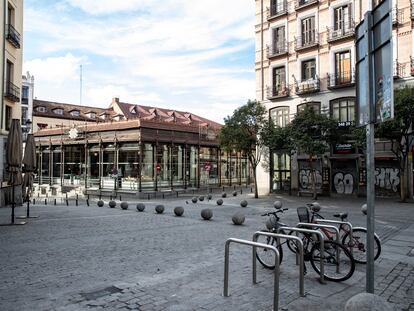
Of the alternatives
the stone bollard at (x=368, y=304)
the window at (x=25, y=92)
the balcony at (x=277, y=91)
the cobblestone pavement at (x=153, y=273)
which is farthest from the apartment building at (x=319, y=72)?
the window at (x=25, y=92)

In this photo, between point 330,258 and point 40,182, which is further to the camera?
point 40,182

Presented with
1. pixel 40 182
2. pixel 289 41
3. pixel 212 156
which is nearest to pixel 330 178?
pixel 289 41

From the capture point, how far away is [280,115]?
103ft

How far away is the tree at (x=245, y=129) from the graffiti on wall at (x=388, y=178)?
26.7ft

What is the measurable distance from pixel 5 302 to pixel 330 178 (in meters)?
25.6

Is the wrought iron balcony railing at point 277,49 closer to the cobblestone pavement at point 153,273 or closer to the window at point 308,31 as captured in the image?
the window at point 308,31

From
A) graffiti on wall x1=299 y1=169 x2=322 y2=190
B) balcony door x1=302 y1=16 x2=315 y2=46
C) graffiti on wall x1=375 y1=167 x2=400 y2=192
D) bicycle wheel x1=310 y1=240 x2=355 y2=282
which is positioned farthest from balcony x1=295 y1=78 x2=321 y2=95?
bicycle wheel x1=310 y1=240 x2=355 y2=282

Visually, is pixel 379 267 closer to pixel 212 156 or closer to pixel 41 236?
pixel 41 236

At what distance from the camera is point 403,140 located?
2420 cm

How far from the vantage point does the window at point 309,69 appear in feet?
98.5

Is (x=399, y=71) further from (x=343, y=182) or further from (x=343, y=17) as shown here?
(x=343, y=182)

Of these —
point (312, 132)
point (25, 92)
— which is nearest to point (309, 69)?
point (312, 132)

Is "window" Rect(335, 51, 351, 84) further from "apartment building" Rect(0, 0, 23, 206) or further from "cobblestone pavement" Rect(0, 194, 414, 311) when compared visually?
"apartment building" Rect(0, 0, 23, 206)

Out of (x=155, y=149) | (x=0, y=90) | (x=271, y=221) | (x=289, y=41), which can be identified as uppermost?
(x=289, y=41)
